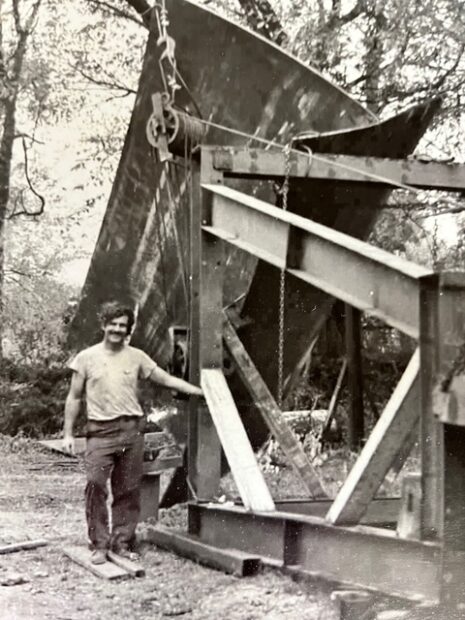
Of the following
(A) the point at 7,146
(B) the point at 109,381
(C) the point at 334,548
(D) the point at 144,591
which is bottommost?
(D) the point at 144,591

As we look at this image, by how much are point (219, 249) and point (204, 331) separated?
0.65 m

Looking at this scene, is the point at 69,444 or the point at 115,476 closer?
the point at 69,444

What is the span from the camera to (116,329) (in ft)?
19.6

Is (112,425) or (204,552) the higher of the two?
(112,425)

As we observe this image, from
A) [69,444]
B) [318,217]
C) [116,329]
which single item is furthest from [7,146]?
[69,444]

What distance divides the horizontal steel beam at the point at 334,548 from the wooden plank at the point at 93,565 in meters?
0.65

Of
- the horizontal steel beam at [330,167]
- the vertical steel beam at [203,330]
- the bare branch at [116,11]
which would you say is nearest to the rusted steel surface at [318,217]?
the horizontal steel beam at [330,167]

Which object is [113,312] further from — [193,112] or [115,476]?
[193,112]

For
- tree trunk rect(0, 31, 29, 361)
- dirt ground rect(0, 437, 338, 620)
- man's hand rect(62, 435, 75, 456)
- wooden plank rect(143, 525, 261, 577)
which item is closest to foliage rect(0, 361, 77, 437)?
tree trunk rect(0, 31, 29, 361)

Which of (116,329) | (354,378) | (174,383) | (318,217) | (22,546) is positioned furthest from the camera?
(354,378)

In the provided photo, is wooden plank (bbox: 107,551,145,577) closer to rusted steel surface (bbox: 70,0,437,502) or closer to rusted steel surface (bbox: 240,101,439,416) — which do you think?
rusted steel surface (bbox: 70,0,437,502)

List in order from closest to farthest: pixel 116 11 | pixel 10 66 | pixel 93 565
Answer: pixel 93 565 → pixel 116 11 → pixel 10 66

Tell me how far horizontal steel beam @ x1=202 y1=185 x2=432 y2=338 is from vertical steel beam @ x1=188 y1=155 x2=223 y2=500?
405mm

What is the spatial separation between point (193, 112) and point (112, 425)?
10.6 ft
